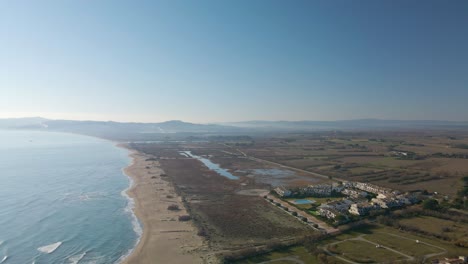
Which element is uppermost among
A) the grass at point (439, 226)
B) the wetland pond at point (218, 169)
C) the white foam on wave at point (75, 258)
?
the wetland pond at point (218, 169)

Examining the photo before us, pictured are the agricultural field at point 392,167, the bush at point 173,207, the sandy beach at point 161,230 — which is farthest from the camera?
the agricultural field at point 392,167

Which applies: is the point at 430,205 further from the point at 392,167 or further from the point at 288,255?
the point at 392,167

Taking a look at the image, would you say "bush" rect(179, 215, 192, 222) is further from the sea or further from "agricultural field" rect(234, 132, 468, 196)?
"agricultural field" rect(234, 132, 468, 196)

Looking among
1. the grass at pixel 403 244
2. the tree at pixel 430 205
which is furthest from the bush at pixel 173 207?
the tree at pixel 430 205

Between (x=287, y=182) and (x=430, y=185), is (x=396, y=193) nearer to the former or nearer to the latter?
(x=430, y=185)

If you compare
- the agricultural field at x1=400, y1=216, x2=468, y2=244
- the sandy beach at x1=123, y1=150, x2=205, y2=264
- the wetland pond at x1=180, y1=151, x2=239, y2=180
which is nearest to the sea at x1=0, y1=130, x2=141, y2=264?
the sandy beach at x1=123, y1=150, x2=205, y2=264

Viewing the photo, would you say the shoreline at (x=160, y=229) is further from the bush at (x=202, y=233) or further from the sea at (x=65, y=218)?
the sea at (x=65, y=218)

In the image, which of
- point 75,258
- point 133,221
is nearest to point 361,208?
point 133,221

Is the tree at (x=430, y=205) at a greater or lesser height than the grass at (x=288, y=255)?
greater
